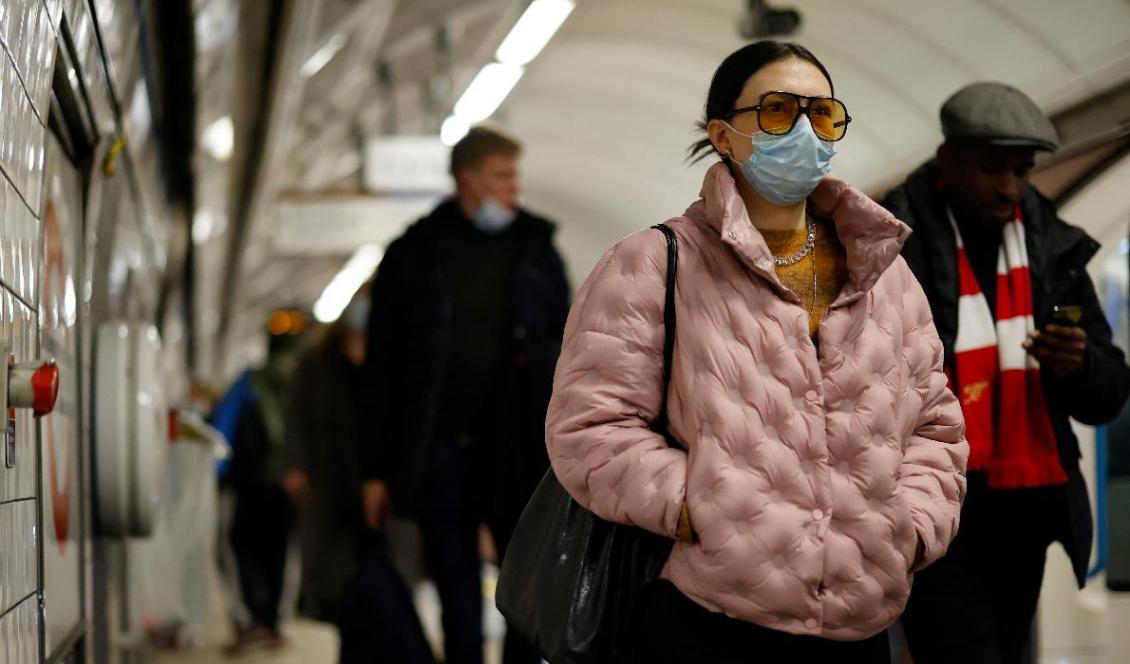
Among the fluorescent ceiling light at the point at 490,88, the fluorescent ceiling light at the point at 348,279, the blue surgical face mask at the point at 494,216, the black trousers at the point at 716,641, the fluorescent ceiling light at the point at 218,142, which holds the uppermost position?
the fluorescent ceiling light at the point at 218,142

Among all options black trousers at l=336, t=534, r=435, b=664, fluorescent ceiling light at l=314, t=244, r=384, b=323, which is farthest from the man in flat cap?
fluorescent ceiling light at l=314, t=244, r=384, b=323

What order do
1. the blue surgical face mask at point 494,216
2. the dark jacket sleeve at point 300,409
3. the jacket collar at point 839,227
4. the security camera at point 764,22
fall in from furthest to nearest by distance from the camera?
1. the dark jacket sleeve at point 300,409
2. the security camera at point 764,22
3. the blue surgical face mask at point 494,216
4. the jacket collar at point 839,227

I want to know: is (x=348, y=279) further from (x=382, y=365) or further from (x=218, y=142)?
(x=382, y=365)

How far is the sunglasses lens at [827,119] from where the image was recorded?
241cm

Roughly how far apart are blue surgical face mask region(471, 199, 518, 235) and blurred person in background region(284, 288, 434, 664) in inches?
45.9

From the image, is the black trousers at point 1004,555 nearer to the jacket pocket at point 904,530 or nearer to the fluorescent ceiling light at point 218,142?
the jacket pocket at point 904,530

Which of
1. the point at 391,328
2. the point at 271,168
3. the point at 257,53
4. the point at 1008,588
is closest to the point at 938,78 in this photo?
the point at 391,328

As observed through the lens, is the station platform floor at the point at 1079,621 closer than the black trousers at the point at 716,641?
No

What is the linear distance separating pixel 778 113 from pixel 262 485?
6756 millimetres

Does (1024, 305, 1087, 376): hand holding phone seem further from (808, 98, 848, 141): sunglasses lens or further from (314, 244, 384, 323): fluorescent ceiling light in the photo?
(314, 244, 384, 323): fluorescent ceiling light

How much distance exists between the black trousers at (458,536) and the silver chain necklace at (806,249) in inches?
67.1

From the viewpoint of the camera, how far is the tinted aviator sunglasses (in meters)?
2.39

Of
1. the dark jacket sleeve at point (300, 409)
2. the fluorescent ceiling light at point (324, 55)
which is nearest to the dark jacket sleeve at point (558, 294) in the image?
the dark jacket sleeve at point (300, 409)

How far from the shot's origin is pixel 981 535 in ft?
A: 10.4
